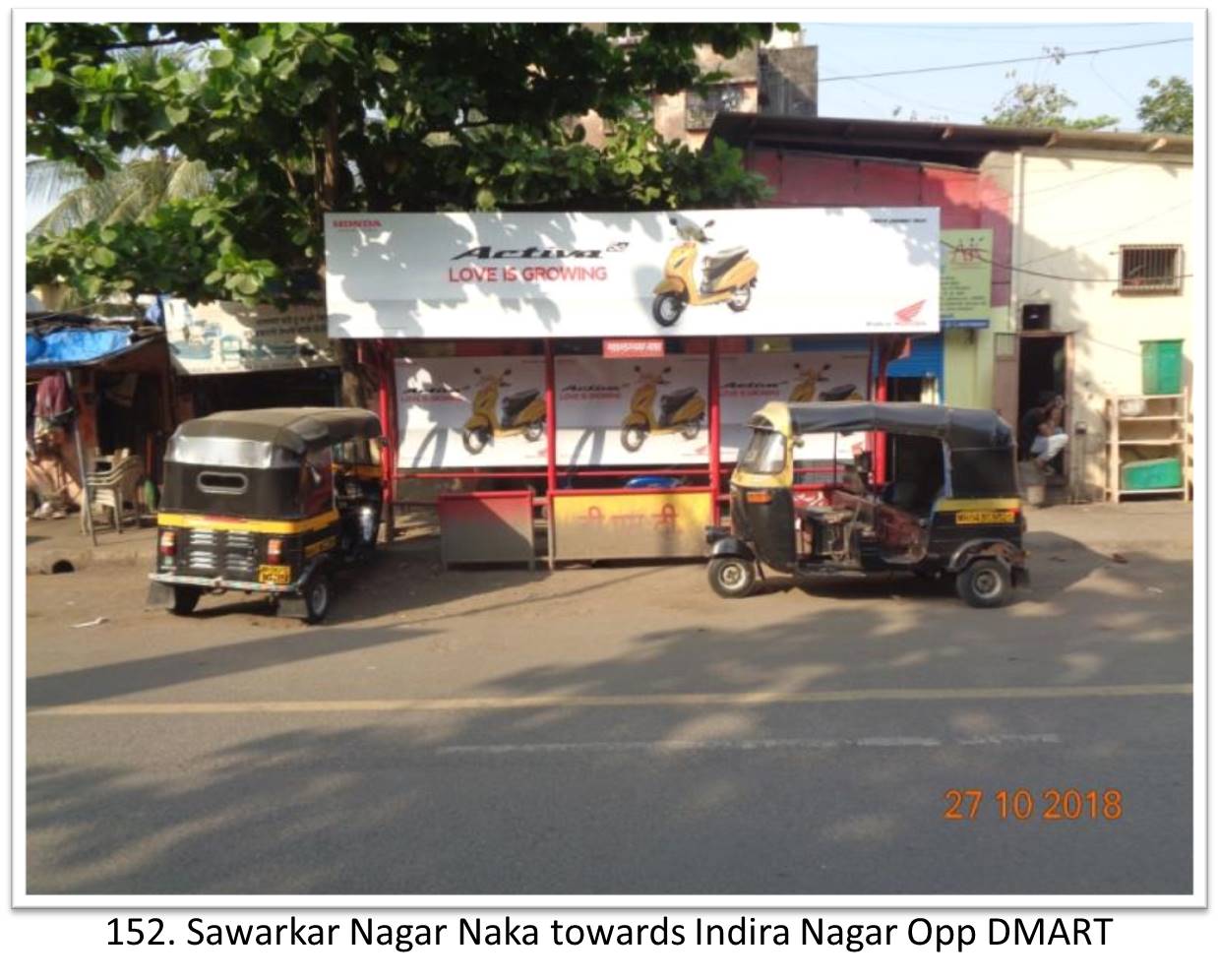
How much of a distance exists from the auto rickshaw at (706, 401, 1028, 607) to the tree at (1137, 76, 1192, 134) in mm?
21061

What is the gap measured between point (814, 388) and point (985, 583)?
384 cm

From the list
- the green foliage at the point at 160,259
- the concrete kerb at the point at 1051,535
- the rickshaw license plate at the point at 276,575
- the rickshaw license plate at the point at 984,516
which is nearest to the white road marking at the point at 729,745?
the rickshaw license plate at the point at 276,575

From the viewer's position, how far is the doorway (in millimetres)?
16172

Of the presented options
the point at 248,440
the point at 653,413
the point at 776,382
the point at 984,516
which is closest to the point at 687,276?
the point at 653,413

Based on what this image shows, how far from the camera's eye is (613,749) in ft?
18.2

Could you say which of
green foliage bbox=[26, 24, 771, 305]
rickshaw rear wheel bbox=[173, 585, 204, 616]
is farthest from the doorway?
rickshaw rear wheel bbox=[173, 585, 204, 616]

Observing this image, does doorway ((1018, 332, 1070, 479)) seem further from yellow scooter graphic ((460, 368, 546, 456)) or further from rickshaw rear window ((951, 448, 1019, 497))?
yellow scooter graphic ((460, 368, 546, 456))

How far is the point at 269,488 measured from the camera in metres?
9.10

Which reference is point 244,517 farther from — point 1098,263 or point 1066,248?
point 1098,263

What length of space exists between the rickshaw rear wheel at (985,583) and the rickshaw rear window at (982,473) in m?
0.67

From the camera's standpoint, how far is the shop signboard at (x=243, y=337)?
13.9m

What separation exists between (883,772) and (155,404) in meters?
14.7
